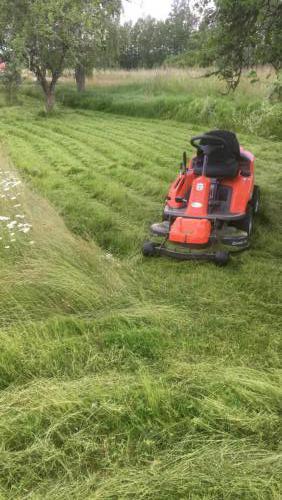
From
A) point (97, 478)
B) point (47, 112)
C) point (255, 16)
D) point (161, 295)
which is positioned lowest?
point (47, 112)

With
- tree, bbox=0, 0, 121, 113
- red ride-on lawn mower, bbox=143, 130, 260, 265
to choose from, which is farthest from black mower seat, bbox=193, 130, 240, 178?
tree, bbox=0, 0, 121, 113

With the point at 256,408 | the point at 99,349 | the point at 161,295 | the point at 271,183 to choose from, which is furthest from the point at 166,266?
the point at 271,183

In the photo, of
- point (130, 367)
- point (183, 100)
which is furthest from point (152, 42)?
point (130, 367)

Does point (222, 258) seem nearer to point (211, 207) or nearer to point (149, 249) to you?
point (149, 249)

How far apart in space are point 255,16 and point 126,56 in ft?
Answer: 131

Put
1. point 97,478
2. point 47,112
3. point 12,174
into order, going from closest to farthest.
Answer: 1. point 97,478
2. point 12,174
3. point 47,112

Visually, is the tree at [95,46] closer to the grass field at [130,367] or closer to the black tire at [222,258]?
the black tire at [222,258]

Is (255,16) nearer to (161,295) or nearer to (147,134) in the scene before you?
(161,295)

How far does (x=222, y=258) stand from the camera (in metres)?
4.45

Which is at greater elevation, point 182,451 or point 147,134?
point 182,451

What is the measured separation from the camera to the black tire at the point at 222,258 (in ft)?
14.6

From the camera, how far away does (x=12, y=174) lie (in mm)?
5746

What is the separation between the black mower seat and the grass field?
2.81ft

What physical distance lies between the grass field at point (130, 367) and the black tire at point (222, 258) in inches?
3.2
